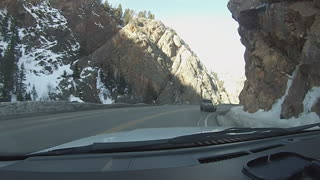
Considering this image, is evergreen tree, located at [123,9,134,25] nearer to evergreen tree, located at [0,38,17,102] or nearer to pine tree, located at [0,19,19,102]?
pine tree, located at [0,19,19,102]

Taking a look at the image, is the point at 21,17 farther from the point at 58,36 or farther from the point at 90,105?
the point at 90,105

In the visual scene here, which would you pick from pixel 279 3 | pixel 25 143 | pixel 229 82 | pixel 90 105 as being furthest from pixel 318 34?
pixel 229 82

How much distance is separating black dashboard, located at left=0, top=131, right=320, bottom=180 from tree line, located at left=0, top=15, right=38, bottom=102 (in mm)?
54421

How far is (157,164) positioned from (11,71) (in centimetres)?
6146

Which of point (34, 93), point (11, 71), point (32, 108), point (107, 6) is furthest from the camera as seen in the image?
point (107, 6)

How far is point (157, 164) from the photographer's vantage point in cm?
347

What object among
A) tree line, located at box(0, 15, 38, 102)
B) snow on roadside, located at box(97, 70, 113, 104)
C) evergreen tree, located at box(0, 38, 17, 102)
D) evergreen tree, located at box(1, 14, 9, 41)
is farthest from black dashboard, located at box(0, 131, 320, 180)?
evergreen tree, located at box(1, 14, 9, 41)

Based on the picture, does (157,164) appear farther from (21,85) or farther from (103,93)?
(103,93)

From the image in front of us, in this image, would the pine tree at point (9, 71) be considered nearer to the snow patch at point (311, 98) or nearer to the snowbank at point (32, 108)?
the snowbank at point (32, 108)

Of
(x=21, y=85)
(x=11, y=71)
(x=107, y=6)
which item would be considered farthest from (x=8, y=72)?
(x=107, y=6)

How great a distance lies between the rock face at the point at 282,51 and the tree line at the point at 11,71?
114 feet

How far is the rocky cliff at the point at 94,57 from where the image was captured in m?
67.3

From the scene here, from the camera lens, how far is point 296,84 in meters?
21.8

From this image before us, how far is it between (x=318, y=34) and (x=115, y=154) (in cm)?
1740
